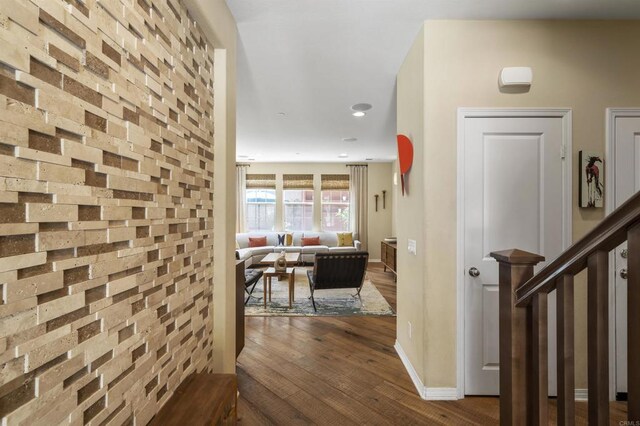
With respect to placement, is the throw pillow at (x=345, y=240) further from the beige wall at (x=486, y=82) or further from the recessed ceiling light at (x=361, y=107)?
the beige wall at (x=486, y=82)

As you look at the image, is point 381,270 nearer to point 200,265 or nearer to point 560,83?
point 560,83

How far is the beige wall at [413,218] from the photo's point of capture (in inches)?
81.9

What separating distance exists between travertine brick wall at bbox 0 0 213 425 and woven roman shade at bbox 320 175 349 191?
6.42 m

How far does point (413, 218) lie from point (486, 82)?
1109mm

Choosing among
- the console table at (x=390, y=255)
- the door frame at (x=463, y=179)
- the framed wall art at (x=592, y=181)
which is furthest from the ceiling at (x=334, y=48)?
the console table at (x=390, y=255)

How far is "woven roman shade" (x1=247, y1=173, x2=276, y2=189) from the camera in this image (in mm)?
7859

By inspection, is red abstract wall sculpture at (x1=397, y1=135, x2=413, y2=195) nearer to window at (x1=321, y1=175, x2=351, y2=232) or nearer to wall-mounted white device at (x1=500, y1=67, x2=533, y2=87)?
wall-mounted white device at (x1=500, y1=67, x2=533, y2=87)

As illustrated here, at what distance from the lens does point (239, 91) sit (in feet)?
10.4

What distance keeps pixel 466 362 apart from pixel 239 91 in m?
3.35

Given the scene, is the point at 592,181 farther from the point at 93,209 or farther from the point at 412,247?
the point at 93,209

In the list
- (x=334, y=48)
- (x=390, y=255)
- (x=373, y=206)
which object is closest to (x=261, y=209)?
(x=373, y=206)

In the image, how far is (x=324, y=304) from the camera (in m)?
→ 4.12

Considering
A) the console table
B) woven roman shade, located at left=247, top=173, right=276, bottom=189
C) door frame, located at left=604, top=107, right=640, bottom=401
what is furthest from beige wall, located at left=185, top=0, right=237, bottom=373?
woven roman shade, located at left=247, top=173, right=276, bottom=189

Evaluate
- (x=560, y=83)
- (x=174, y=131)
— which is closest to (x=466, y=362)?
(x=560, y=83)
